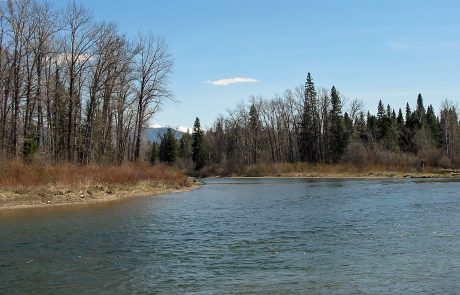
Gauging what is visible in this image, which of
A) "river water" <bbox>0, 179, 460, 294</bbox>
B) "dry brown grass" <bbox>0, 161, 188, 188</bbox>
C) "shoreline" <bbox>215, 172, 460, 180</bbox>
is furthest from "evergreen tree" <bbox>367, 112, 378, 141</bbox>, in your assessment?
"river water" <bbox>0, 179, 460, 294</bbox>

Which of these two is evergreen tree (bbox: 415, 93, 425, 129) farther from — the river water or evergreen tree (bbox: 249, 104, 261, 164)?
the river water

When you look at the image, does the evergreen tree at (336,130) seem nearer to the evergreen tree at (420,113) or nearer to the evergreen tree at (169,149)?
the evergreen tree at (420,113)

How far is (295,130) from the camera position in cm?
11181

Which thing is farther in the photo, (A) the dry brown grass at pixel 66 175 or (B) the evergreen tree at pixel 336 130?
(B) the evergreen tree at pixel 336 130

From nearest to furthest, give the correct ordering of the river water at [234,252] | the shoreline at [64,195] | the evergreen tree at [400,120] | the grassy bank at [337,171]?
the river water at [234,252] < the shoreline at [64,195] < the grassy bank at [337,171] < the evergreen tree at [400,120]

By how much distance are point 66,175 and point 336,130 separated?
81.2 m

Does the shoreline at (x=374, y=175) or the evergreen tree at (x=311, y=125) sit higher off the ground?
the evergreen tree at (x=311, y=125)

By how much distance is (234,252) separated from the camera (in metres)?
13.9

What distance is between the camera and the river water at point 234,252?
10.2 meters

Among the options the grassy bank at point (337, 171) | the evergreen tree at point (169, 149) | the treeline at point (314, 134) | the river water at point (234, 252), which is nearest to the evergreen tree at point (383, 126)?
the treeline at point (314, 134)

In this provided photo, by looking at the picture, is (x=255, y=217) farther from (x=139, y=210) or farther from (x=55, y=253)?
(x=55, y=253)

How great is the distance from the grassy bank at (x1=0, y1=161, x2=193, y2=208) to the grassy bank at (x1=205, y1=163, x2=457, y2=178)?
40.9m

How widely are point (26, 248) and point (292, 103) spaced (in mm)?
98933

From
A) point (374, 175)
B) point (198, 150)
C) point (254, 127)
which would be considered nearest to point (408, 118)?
point (254, 127)
